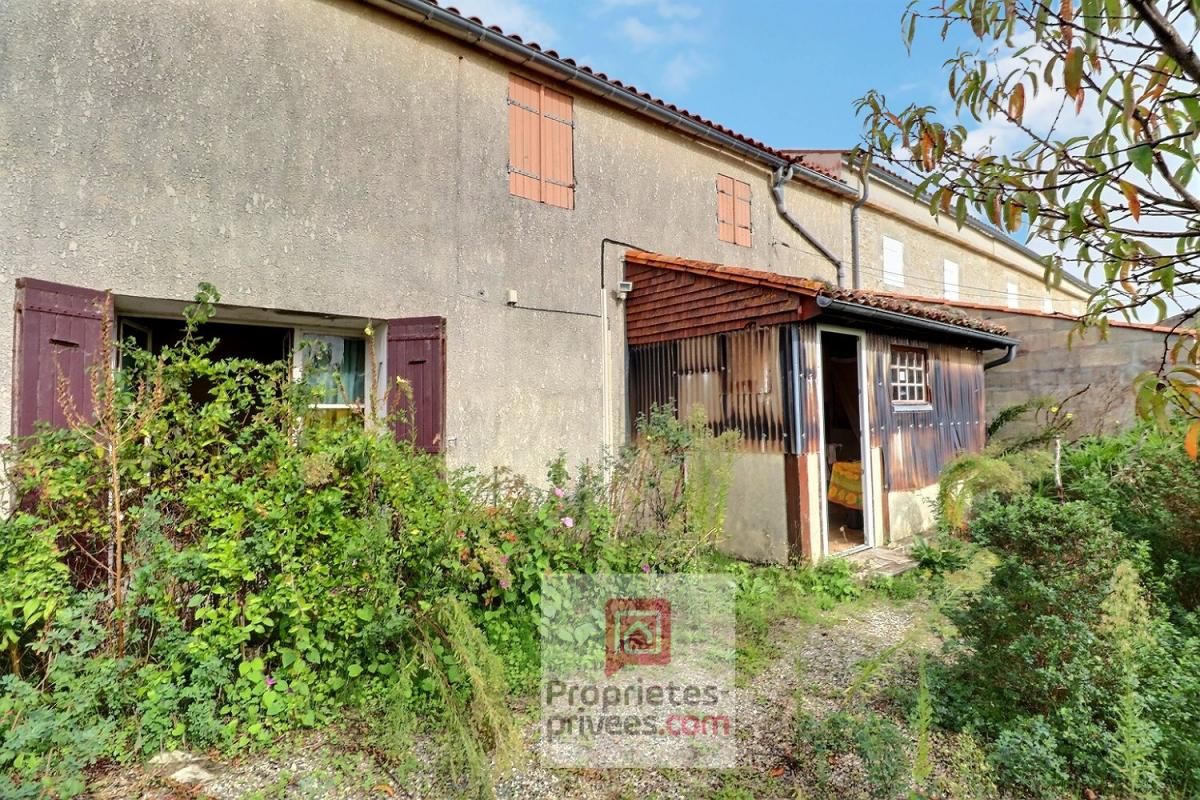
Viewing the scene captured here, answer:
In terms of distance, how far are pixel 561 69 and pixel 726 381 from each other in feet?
14.4

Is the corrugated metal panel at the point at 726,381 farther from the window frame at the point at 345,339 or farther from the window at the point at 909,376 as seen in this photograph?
the window frame at the point at 345,339

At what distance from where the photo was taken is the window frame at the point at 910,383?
8398 millimetres

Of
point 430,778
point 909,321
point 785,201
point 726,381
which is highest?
point 785,201

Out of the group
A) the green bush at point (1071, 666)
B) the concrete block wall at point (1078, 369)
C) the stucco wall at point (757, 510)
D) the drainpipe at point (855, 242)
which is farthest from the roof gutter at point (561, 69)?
the green bush at point (1071, 666)

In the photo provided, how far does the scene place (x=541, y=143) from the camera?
7609 mm

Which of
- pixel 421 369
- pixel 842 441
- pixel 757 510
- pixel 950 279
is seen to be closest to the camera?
pixel 421 369

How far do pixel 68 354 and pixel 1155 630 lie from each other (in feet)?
24.2

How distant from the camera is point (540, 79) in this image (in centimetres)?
764

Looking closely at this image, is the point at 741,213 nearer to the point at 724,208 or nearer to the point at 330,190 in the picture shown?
the point at 724,208

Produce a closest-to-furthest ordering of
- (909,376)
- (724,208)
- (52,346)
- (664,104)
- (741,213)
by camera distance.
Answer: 1. (52,346)
2. (664,104)
3. (909,376)
4. (724,208)
5. (741,213)

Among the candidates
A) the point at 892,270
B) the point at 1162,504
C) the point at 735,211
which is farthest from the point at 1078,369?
the point at 1162,504

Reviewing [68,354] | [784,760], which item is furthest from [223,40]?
[784,760]

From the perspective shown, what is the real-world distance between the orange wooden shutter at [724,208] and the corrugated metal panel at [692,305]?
2408mm

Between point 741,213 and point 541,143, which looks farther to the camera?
point 741,213
